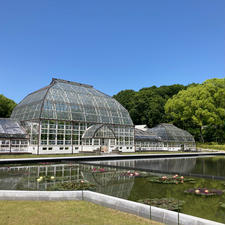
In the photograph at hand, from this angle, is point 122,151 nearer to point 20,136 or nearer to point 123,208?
point 20,136

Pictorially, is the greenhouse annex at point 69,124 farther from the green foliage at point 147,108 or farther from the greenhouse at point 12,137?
the green foliage at point 147,108

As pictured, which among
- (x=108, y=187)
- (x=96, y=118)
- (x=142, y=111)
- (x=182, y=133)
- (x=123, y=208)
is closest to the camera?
(x=123, y=208)

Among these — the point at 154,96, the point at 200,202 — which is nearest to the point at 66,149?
the point at 200,202

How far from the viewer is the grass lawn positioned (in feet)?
29.6

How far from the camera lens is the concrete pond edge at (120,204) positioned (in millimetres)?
8715

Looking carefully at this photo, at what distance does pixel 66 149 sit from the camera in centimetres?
4566

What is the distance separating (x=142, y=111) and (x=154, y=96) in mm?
7426

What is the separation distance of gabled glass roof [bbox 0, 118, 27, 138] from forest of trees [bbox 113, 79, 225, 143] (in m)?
48.0

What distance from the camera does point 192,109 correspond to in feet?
247

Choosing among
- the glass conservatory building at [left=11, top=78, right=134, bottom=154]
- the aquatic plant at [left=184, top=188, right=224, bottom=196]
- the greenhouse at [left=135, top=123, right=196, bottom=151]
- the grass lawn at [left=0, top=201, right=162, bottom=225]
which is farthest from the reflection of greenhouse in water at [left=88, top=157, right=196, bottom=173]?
the greenhouse at [left=135, top=123, right=196, bottom=151]

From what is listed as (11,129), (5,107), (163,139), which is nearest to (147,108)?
(163,139)

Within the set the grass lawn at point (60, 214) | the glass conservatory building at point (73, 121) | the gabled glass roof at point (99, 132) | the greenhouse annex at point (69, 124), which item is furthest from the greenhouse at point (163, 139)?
the grass lawn at point (60, 214)

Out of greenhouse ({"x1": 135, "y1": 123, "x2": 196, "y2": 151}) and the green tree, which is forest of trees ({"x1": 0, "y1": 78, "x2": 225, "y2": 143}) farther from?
greenhouse ({"x1": 135, "y1": 123, "x2": 196, "y2": 151})

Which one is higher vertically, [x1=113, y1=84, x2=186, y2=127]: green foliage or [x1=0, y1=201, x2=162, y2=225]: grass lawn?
[x1=113, y1=84, x2=186, y2=127]: green foliage
